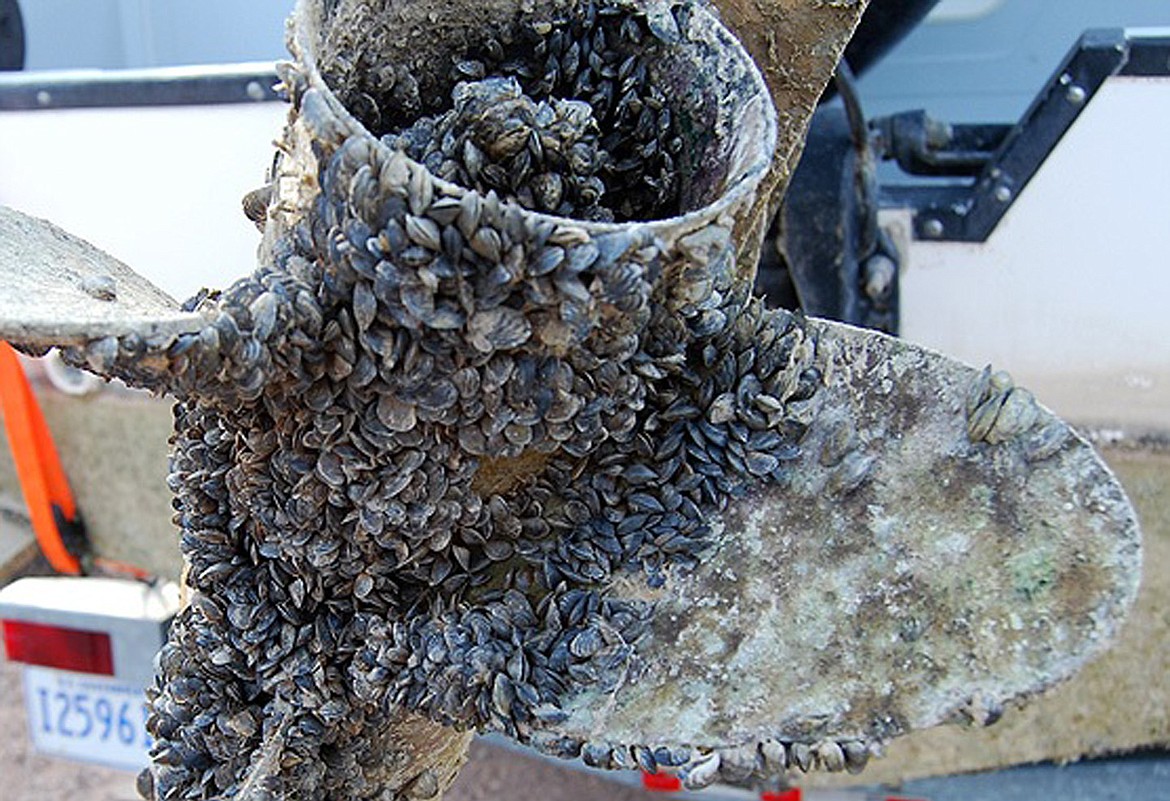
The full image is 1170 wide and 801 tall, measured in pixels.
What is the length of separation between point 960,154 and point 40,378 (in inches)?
57.5

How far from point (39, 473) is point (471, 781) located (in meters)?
0.96

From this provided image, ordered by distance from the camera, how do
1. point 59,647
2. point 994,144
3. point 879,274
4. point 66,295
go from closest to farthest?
point 66,295 → point 879,274 → point 994,144 → point 59,647

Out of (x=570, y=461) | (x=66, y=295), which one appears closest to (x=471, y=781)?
(x=570, y=461)

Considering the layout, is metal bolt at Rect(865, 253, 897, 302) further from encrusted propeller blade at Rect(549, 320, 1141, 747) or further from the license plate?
the license plate

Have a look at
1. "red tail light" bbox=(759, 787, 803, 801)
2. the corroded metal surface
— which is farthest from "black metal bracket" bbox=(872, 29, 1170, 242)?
the corroded metal surface

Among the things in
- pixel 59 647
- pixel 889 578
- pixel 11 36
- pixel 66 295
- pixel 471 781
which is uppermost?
pixel 66 295

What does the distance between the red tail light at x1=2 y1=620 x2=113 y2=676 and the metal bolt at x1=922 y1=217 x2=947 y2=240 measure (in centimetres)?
128

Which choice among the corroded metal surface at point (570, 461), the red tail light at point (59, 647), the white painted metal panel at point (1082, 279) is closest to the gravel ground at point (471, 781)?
the red tail light at point (59, 647)

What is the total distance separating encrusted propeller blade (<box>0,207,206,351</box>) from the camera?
0.72 metres

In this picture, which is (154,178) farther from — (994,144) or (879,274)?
(994,144)

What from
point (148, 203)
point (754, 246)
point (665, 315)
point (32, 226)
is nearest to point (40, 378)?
point (148, 203)

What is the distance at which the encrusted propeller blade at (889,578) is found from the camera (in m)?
0.82

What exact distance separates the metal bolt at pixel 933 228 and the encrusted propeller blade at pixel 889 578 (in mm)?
880

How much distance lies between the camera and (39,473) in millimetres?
2285
